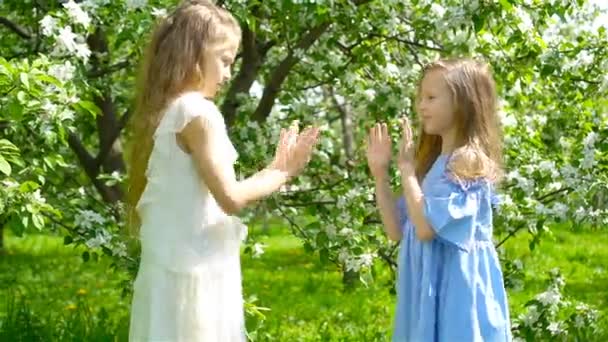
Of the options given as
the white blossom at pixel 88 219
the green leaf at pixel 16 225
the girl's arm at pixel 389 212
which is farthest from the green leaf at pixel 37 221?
the girl's arm at pixel 389 212

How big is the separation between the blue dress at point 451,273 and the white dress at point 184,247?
0.53 meters

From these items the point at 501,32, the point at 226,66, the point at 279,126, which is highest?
the point at 501,32

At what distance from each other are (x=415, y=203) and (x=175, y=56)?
716 mm

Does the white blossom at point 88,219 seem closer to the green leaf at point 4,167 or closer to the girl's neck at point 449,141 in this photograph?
the green leaf at point 4,167

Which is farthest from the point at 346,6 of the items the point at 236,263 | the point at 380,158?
the point at 236,263

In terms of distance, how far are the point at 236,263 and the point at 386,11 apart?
2.54 meters

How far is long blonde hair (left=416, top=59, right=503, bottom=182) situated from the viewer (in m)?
3.02

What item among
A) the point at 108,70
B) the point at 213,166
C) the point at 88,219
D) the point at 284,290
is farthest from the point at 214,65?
the point at 284,290

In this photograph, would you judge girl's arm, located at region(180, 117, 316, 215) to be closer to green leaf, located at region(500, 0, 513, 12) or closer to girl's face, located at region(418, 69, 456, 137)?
girl's face, located at region(418, 69, 456, 137)

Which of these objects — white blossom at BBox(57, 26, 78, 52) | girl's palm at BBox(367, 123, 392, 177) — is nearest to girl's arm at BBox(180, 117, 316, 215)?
girl's palm at BBox(367, 123, 392, 177)

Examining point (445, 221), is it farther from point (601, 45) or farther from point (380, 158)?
point (601, 45)

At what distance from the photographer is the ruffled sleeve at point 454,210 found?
297 centimetres

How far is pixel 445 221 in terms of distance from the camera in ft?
9.70

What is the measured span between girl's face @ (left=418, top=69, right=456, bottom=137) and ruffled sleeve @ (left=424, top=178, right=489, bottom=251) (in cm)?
14
